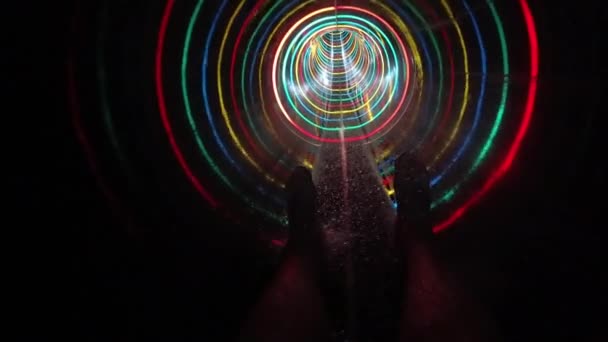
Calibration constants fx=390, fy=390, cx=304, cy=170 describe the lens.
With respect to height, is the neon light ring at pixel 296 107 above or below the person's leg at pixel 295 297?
above

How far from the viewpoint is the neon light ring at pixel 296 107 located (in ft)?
9.77

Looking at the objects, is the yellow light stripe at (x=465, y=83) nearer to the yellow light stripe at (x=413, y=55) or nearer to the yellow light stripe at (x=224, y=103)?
the yellow light stripe at (x=413, y=55)

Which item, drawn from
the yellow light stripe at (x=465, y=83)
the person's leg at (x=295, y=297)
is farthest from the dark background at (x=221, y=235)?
the yellow light stripe at (x=465, y=83)

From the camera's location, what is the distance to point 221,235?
313 cm

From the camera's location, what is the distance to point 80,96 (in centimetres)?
200

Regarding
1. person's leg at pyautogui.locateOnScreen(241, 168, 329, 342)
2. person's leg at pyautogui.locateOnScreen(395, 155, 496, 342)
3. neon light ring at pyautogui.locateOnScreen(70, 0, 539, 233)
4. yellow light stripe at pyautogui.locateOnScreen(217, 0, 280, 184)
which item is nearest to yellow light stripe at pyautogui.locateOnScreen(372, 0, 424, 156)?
neon light ring at pyautogui.locateOnScreen(70, 0, 539, 233)

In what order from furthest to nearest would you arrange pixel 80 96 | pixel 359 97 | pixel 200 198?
1. pixel 359 97
2. pixel 200 198
3. pixel 80 96

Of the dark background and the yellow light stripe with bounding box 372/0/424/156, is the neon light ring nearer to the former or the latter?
the yellow light stripe with bounding box 372/0/424/156

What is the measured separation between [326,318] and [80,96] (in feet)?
6.88

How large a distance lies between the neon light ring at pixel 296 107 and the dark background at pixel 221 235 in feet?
0.53

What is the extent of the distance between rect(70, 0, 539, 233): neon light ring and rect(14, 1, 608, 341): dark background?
0.16 metres

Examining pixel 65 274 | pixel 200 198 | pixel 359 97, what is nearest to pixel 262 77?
pixel 200 198

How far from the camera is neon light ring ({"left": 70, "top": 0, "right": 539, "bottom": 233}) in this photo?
9.77ft

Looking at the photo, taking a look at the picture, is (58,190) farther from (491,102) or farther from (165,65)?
(491,102)
